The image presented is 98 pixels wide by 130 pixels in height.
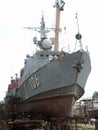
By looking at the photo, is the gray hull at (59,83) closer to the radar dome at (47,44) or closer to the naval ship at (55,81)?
the naval ship at (55,81)

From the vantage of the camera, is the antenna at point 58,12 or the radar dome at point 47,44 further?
the radar dome at point 47,44

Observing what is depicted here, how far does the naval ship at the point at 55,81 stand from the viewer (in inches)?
740

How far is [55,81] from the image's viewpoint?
63.0ft

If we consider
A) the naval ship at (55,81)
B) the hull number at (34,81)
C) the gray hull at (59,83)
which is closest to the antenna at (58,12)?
the naval ship at (55,81)

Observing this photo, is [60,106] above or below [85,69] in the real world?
below

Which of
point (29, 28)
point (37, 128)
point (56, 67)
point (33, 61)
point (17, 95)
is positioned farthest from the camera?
point (29, 28)

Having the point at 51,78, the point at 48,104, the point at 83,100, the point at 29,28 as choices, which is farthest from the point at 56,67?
the point at 29,28

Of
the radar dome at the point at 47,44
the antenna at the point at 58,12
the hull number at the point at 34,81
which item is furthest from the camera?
the radar dome at the point at 47,44

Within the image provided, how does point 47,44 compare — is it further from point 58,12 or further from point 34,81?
point 34,81

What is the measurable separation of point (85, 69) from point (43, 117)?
11.1ft

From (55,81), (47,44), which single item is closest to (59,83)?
(55,81)

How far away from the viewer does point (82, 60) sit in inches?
748

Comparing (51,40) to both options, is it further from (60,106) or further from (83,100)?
(60,106)

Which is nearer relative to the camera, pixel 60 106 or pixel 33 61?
pixel 60 106
